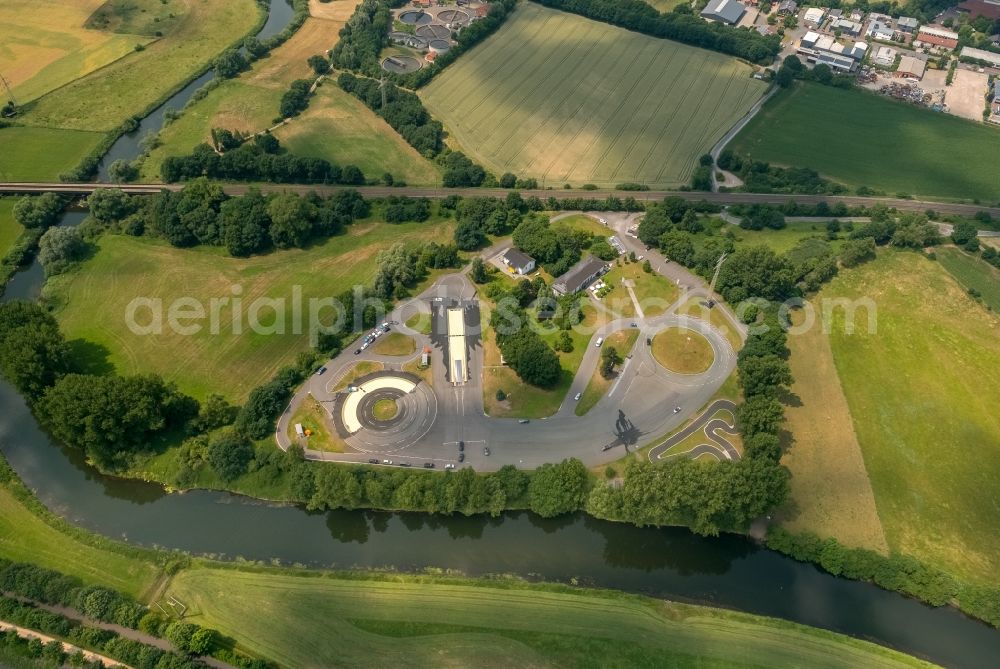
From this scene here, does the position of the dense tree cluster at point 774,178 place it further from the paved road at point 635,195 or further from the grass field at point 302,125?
the grass field at point 302,125

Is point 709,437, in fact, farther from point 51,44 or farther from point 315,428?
point 51,44

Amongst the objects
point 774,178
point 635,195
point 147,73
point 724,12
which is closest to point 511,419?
point 635,195

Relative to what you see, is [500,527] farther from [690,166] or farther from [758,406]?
[690,166]

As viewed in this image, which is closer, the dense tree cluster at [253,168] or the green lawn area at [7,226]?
the green lawn area at [7,226]

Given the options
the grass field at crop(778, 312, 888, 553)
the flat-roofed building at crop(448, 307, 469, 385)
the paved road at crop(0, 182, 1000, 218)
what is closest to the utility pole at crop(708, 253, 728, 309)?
the grass field at crop(778, 312, 888, 553)

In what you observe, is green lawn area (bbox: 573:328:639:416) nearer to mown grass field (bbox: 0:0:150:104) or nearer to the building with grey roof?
the building with grey roof

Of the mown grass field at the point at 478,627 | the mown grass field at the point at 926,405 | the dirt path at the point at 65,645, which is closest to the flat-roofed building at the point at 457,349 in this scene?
the mown grass field at the point at 478,627

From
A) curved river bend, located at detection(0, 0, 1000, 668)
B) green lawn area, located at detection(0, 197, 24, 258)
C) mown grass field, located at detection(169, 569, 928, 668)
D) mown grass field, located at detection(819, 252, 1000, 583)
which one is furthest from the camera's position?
green lawn area, located at detection(0, 197, 24, 258)
